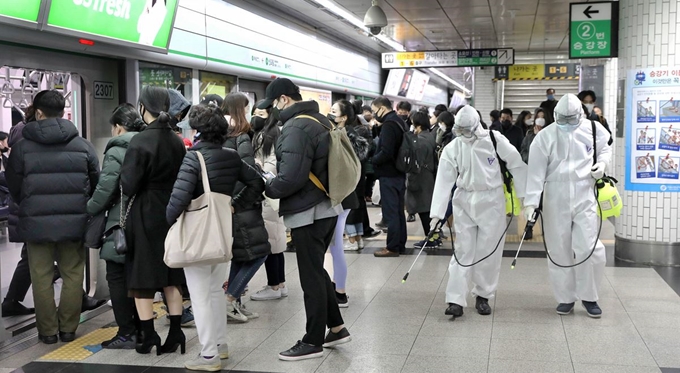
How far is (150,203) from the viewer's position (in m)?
4.08

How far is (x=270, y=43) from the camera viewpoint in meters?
10.3

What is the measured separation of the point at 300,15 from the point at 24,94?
21.3 ft

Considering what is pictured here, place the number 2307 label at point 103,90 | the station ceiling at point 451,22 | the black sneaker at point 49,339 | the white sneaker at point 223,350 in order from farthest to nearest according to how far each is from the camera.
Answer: the station ceiling at point 451,22 < the number 2307 label at point 103,90 < the black sneaker at point 49,339 < the white sneaker at point 223,350

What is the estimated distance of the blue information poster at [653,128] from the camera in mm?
6688

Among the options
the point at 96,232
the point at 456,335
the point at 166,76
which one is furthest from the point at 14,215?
Result: the point at 456,335

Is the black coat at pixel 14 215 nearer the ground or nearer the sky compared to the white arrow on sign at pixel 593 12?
nearer the ground

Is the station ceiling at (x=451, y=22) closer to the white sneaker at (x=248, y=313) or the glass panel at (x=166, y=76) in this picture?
the glass panel at (x=166, y=76)

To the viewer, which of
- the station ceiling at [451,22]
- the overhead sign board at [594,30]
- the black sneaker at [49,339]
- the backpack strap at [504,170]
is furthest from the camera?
the station ceiling at [451,22]

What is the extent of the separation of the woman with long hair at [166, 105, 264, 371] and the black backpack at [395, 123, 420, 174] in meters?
3.31

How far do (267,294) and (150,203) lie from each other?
1.81 meters

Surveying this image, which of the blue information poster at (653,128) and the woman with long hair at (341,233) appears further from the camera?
the blue information poster at (653,128)

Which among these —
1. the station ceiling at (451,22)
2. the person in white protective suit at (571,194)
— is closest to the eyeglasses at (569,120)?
the person in white protective suit at (571,194)

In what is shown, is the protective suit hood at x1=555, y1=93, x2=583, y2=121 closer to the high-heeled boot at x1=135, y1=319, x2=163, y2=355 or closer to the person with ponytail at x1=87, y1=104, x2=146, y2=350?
the person with ponytail at x1=87, y1=104, x2=146, y2=350

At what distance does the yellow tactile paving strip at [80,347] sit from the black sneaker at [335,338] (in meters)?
1.45
